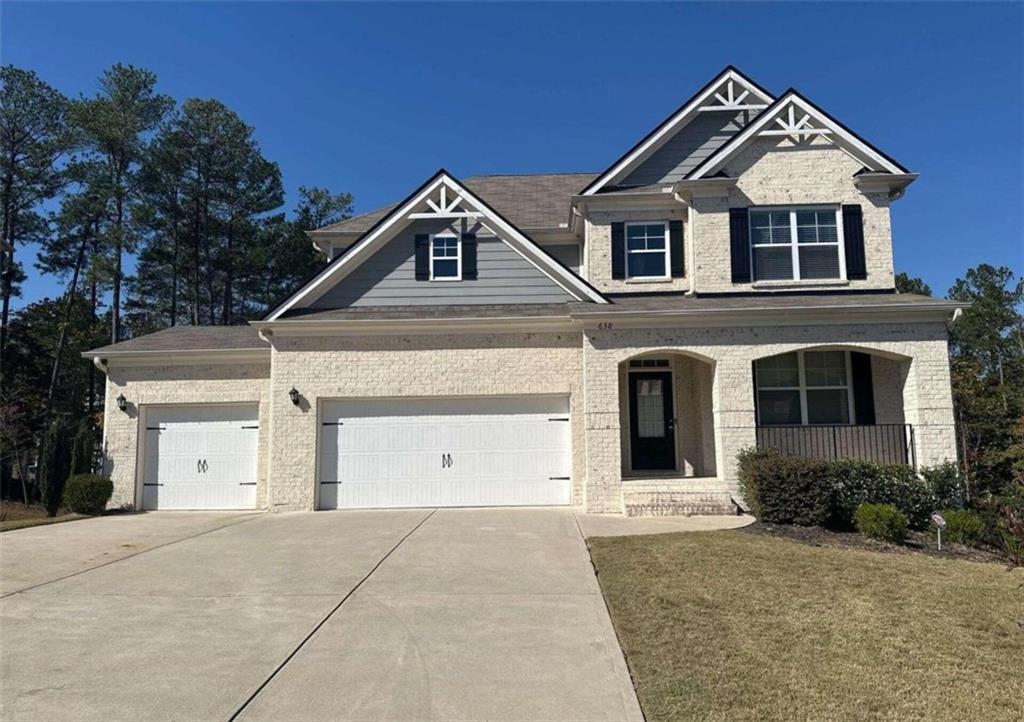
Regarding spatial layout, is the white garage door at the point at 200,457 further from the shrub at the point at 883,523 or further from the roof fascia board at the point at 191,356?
the shrub at the point at 883,523

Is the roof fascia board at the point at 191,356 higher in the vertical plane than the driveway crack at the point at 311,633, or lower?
higher

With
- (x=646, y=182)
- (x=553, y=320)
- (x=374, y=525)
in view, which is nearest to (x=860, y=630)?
(x=374, y=525)

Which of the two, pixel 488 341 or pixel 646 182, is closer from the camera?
pixel 488 341

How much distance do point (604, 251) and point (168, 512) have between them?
11031mm

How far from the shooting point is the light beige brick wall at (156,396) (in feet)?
47.7

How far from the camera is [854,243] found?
1418 cm

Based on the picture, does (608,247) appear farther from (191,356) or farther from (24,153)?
(24,153)

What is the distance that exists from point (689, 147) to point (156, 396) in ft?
44.1

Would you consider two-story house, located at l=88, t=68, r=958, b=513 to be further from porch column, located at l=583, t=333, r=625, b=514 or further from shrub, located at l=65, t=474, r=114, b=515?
shrub, located at l=65, t=474, r=114, b=515

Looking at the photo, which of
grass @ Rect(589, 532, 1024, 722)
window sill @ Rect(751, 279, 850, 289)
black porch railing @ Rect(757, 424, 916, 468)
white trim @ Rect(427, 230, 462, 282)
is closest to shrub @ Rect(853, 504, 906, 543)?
grass @ Rect(589, 532, 1024, 722)

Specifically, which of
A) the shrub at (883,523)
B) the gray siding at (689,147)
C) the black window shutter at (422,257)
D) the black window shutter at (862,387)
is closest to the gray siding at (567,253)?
the gray siding at (689,147)

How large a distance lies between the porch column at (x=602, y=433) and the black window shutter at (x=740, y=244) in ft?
12.0

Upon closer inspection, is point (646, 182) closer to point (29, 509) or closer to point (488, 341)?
point (488, 341)

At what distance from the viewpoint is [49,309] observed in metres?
30.7
